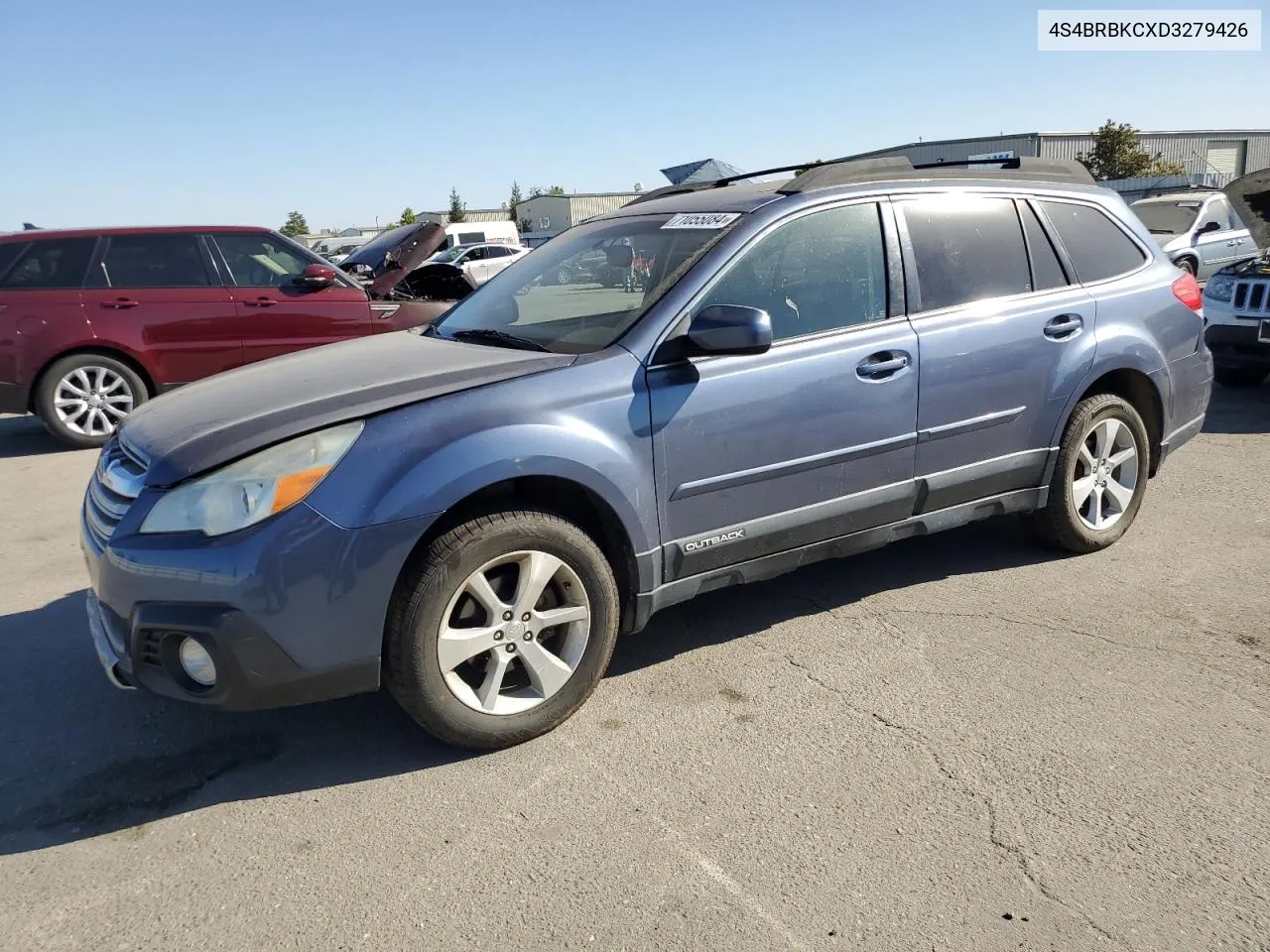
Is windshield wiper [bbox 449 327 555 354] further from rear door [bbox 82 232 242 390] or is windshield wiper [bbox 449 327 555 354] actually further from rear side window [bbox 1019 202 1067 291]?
rear door [bbox 82 232 242 390]

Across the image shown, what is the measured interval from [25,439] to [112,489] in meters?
6.62

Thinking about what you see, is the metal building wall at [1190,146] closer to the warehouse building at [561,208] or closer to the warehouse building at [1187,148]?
the warehouse building at [1187,148]

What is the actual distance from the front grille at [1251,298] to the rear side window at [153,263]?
8492mm

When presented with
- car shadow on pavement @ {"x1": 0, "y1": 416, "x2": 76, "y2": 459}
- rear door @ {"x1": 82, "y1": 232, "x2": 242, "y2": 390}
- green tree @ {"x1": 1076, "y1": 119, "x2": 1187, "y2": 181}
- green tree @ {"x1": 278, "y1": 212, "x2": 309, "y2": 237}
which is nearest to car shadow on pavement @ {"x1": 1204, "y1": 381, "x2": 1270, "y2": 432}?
rear door @ {"x1": 82, "y1": 232, "x2": 242, "y2": 390}

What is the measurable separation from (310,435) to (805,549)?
185cm

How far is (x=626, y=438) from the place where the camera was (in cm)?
325

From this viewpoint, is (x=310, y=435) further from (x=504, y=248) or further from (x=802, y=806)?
(x=504, y=248)

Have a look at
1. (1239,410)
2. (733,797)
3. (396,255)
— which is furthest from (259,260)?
(1239,410)

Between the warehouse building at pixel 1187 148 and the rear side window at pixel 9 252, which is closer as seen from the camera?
the rear side window at pixel 9 252

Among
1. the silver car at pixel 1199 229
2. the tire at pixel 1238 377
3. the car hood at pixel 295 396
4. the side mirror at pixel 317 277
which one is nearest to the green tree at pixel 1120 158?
the silver car at pixel 1199 229

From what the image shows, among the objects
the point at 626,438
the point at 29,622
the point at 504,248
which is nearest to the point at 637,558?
the point at 626,438

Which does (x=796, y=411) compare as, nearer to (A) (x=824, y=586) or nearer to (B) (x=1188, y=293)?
(A) (x=824, y=586)

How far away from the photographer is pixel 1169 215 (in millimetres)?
15414

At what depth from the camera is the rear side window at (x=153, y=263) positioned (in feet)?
26.3
